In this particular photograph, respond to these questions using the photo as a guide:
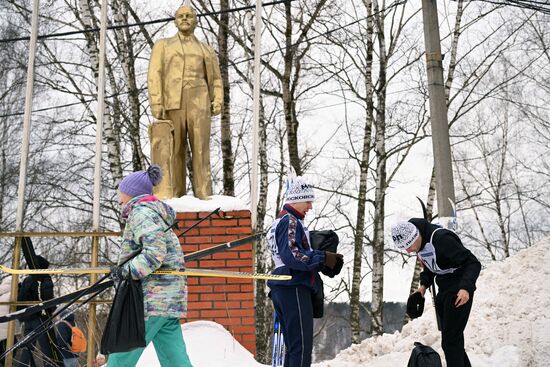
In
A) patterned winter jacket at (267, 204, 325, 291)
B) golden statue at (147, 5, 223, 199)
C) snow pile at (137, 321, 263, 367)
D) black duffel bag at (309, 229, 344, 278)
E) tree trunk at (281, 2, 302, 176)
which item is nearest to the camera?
patterned winter jacket at (267, 204, 325, 291)

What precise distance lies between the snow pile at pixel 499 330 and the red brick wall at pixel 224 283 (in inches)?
38.3

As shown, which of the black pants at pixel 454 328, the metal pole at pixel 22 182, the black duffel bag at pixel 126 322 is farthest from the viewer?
the metal pole at pixel 22 182

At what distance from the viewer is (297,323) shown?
17.3 feet

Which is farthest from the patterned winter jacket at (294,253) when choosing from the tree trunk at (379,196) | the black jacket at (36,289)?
the tree trunk at (379,196)

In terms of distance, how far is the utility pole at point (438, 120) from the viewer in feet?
26.7

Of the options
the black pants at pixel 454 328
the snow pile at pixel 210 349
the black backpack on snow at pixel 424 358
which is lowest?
the snow pile at pixel 210 349

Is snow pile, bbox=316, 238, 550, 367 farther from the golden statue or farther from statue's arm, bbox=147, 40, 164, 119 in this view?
statue's arm, bbox=147, 40, 164, 119

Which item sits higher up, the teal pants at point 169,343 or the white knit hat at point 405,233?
the white knit hat at point 405,233

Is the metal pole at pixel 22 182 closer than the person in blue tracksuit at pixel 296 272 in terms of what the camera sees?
No

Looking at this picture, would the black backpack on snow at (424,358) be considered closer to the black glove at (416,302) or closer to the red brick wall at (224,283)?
the black glove at (416,302)

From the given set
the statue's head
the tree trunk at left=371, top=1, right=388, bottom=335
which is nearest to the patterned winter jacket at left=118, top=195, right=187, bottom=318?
the statue's head

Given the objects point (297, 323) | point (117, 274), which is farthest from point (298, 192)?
point (117, 274)

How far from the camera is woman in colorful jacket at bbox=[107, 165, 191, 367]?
443 cm

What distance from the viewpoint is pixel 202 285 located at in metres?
8.18
